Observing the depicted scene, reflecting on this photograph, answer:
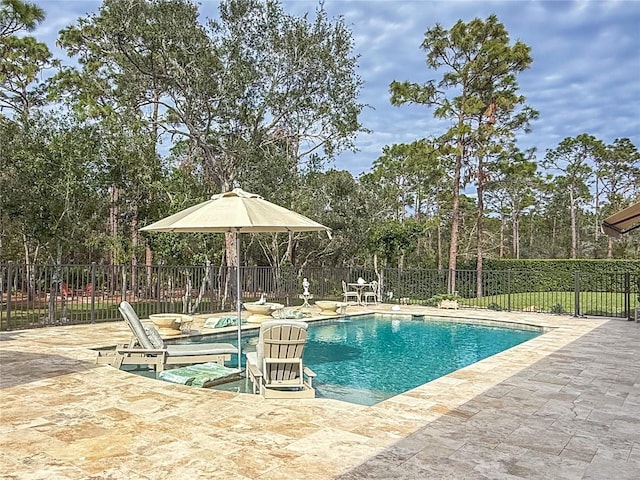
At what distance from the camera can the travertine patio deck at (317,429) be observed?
316 cm

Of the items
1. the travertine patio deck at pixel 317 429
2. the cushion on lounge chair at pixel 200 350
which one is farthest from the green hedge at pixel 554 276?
the travertine patio deck at pixel 317 429

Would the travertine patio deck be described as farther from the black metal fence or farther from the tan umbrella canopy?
the black metal fence

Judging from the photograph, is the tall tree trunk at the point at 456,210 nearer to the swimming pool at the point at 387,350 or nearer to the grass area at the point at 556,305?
the grass area at the point at 556,305

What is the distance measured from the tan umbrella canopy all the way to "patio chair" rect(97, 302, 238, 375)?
21.6 ft

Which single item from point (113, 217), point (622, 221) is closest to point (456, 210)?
point (622, 221)

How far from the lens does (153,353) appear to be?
6430mm

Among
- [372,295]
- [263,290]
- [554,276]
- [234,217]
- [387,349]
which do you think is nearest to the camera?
[234,217]

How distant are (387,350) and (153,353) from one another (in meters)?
4.77

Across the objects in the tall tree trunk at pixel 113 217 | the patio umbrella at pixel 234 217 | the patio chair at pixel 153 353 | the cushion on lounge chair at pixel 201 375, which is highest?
the tall tree trunk at pixel 113 217

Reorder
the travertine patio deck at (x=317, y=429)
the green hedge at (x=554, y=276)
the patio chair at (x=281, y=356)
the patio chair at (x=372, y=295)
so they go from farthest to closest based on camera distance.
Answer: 1. the green hedge at (x=554, y=276)
2. the patio chair at (x=372, y=295)
3. the patio chair at (x=281, y=356)
4. the travertine patio deck at (x=317, y=429)

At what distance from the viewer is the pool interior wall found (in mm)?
6727

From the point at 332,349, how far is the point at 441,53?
17119 mm

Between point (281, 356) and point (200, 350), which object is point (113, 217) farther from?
point (281, 356)

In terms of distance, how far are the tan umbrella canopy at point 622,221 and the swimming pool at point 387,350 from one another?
2907 mm
